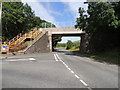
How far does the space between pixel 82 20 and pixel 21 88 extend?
62.6 ft

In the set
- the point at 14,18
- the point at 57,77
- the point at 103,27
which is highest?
the point at 14,18

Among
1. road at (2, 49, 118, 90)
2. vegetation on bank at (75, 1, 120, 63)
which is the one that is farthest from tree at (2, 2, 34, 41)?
road at (2, 49, 118, 90)

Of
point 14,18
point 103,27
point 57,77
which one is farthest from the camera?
point 14,18

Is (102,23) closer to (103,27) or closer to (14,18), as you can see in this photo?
(103,27)

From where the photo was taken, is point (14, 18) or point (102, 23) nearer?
point (102, 23)

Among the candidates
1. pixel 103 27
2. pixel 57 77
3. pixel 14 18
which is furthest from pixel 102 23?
pixel 14 18

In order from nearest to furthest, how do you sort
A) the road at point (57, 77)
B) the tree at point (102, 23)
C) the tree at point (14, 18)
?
the road at point (57, 77)
the tree at point (102, 23)
the tree at point (14, 18)

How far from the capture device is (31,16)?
1233 inches

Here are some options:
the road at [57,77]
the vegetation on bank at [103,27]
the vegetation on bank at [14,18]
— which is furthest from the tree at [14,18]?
the road at [57,77]

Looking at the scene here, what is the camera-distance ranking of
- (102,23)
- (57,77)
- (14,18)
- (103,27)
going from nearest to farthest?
(57,77), (102,23), (103,27), (14,18)

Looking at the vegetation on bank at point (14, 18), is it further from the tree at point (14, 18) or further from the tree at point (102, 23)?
the tree at point (102, 23)

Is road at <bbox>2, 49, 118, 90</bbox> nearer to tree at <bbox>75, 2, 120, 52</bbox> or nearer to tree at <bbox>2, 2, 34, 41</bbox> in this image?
tree at <bbox>75, 2, 120, 52</bbox>

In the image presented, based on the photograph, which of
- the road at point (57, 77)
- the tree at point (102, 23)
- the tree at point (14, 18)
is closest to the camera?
the road at point (57, 77)

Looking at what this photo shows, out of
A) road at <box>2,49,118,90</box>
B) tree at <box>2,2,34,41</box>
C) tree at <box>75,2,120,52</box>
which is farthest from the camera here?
tree at <box>2,2,34,41</box>
